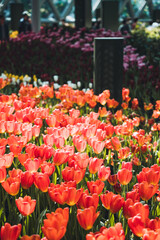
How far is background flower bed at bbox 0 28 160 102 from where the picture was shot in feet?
20.3

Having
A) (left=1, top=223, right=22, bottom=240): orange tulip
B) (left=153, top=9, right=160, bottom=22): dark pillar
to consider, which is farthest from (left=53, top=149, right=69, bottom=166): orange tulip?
(left=153, top=9, right=160, bottom=22): dark pillar

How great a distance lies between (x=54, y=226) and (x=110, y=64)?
3.86m

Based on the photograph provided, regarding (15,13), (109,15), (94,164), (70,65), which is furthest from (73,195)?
(15,13)

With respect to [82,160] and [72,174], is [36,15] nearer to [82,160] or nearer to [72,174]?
[82,160]

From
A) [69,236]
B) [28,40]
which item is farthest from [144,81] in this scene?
[28,40]

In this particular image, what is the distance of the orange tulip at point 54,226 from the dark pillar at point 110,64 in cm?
373

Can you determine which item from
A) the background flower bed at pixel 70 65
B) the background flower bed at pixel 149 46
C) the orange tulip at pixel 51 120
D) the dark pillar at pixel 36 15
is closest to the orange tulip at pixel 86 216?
the orange tulip at pixel 51 120

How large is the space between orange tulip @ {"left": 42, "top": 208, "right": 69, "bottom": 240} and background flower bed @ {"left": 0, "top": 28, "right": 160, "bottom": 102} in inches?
165

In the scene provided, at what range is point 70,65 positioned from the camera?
7.46 metres

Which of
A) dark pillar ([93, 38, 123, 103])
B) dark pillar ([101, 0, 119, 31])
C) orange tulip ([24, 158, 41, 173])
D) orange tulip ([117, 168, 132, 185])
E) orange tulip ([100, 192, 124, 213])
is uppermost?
dark pillar ([101, 0, 119, 31])

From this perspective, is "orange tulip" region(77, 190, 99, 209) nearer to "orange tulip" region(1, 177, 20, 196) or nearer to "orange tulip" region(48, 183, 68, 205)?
"orange tulip" region(48, 183, 68, 205)

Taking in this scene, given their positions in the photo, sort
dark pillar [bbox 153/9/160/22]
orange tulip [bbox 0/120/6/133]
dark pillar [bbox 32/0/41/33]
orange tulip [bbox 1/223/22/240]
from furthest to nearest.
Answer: dark pillar [bbox 153/9/160/22], dark pillar [bbox 32/0/41/33], orange tulip [bbox 0/120/6/133], orange tulip [bbox 1/223/22/240]

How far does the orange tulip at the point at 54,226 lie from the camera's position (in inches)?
56.7

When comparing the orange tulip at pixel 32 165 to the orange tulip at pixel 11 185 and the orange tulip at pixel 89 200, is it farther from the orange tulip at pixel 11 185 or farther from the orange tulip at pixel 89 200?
the orange tulip at pixel 89 200
